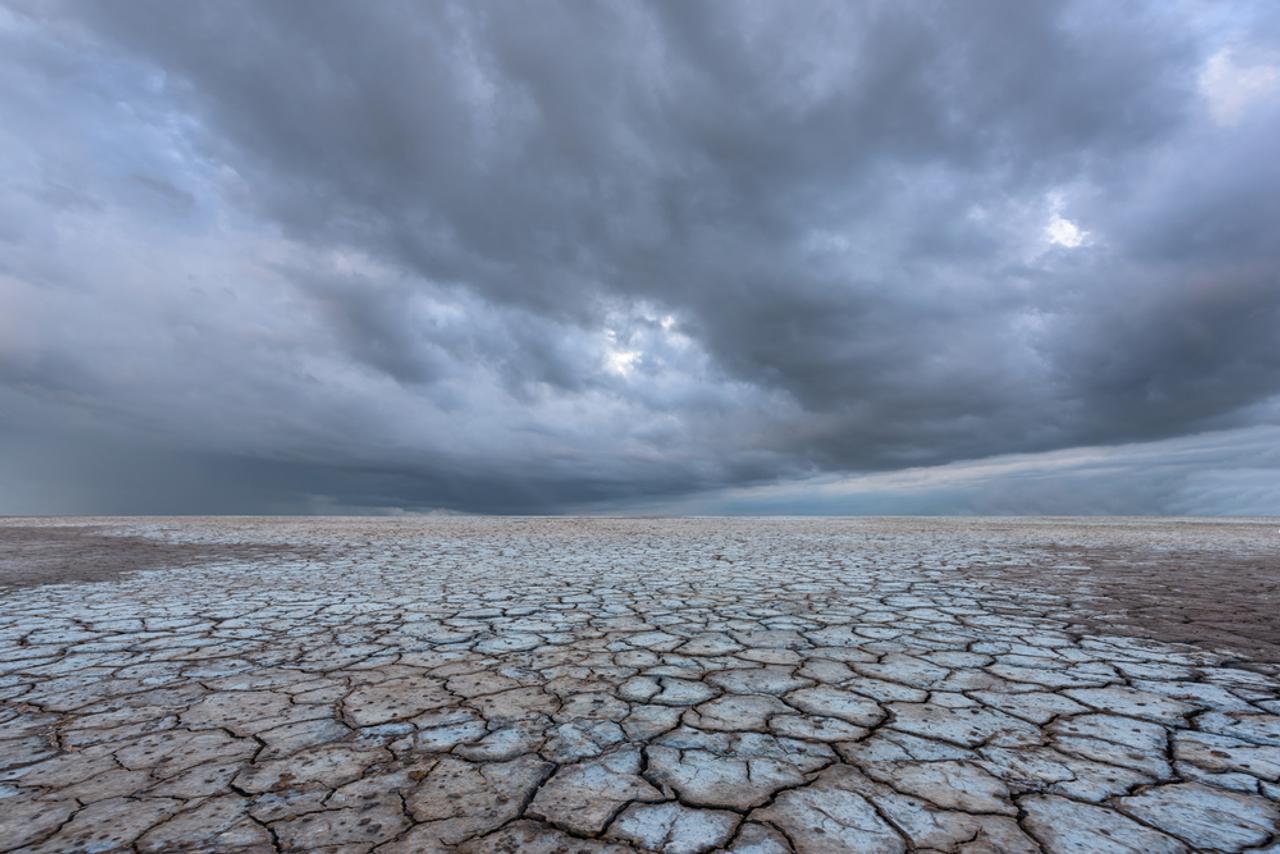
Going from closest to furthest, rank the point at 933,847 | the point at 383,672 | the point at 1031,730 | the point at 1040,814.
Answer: the point at 933,847 < the point at 1040,814 < the point at 1031,730 < the point at 383,672

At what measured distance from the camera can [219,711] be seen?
2.10 meters

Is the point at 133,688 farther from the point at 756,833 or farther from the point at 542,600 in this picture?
the point at 756,833

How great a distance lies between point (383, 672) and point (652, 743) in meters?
1.39

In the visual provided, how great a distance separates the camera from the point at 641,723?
6.34ft

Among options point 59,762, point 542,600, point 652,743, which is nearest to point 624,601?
point 542,600

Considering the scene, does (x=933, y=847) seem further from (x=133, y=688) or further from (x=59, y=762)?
(x=133, y=688)

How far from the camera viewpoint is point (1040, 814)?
1395 millimetres

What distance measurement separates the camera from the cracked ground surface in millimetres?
1358

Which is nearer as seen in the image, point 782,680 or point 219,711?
point 219,711

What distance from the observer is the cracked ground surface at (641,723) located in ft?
4.46

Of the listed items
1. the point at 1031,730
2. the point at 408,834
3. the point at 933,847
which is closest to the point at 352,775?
the point at 408,834

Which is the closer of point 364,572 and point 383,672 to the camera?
point 383,672

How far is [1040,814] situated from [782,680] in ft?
3.48

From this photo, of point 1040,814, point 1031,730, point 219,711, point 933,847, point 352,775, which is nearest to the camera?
point 933,847
